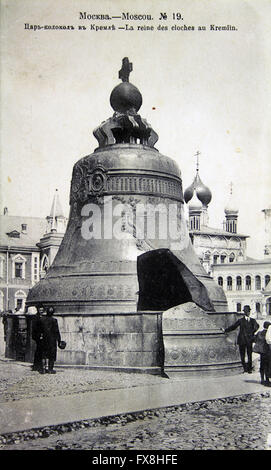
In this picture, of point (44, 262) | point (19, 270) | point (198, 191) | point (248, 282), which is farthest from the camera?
point (198, 191)

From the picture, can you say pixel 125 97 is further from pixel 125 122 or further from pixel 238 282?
pixel 238 282

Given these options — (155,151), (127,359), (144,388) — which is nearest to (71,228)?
(155,151)

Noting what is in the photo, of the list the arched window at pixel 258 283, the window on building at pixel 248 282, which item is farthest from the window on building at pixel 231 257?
the arched window at pixel 258 283

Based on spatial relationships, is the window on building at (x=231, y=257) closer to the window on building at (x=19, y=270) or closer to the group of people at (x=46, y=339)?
the window on building at (x=19, y=270)

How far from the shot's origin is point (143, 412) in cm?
635

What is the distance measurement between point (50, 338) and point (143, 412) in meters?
3.64

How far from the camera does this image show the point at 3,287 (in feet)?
159

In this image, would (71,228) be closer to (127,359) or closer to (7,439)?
(127,359)

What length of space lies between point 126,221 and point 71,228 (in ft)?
4.10

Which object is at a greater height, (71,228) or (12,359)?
(71,228)

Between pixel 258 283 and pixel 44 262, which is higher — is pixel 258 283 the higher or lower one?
the lower one

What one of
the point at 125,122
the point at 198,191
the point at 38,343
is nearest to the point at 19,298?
the point at 198,191

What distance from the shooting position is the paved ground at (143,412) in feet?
17.4
